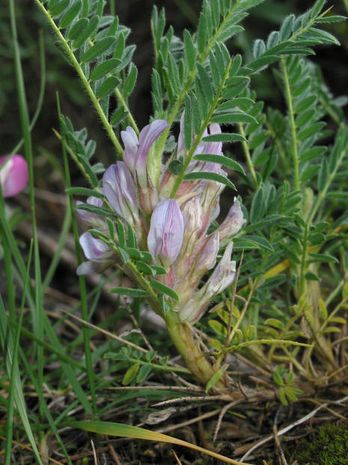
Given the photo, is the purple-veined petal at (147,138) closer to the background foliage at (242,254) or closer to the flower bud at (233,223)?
the background foliage at (242,254)

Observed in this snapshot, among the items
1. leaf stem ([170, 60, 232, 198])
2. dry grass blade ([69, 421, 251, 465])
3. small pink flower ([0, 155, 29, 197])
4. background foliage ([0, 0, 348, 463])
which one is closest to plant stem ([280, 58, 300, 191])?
background foliage ([0, 0, 348, 463])

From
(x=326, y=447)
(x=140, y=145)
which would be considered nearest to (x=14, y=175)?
(x=140, y=145)

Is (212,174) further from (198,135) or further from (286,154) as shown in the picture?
(286,154)

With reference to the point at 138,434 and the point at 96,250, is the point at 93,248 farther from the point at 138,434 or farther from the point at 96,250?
the point at 138,434

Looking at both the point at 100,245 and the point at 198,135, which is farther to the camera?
the point at 100,245

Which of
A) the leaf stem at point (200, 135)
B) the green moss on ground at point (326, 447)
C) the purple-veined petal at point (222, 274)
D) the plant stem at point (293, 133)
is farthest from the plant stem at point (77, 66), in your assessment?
the green moss on ground at point (326, 447)

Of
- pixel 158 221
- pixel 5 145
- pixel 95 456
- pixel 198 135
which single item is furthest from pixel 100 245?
pixel 5 145
